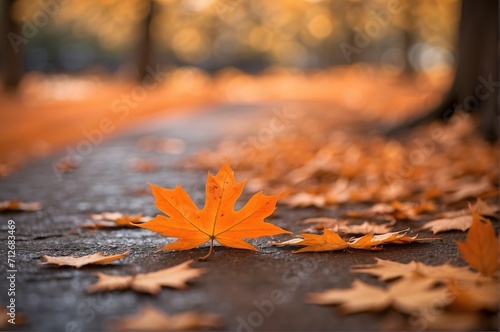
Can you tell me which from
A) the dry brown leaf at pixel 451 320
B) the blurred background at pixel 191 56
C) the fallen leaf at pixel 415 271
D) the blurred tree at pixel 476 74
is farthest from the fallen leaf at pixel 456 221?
the blurred background at pixel 191 56

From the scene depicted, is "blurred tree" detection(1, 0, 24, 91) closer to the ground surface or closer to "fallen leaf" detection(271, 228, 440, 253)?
the ground surface

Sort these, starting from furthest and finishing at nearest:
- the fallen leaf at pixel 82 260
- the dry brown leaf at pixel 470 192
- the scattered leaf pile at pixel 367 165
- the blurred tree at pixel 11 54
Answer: the blurred tree at pixel 11 54 → the scattered leaf pile at pixel 367 165 → the dry brown leaf at pixel 470 192 → the fallen leaf at pixel 82 260

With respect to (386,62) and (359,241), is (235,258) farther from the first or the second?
(386,62)

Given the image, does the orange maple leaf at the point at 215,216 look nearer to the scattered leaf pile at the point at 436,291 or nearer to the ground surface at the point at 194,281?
the ground surface at the point at 194,281

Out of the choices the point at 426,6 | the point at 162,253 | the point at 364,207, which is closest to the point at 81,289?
the point at 162,253

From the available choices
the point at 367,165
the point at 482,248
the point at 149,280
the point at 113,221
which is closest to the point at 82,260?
the point at 149,280

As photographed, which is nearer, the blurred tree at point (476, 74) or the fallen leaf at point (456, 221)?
the fallen leaf at point (456, 221)

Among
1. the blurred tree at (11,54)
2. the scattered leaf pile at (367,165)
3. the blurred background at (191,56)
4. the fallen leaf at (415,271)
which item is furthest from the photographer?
the blurred tree at (11,54)
